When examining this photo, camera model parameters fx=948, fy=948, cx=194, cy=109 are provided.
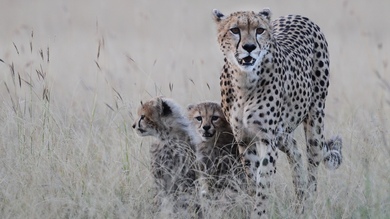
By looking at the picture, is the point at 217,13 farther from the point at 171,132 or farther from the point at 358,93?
the point at 358,93

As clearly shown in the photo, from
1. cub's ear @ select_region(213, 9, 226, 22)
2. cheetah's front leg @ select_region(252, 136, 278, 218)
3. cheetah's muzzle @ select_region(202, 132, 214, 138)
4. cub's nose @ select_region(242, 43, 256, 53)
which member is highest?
cub's ear @ select_region(213, 9, 226, 22)

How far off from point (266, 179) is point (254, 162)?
0.81 ft

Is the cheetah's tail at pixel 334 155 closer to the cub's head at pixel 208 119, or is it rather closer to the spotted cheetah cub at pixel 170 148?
the cub's head at pixel 208 119

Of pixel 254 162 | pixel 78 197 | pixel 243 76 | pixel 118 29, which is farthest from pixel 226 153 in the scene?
pixel 118 29

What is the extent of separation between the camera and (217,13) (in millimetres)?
5375

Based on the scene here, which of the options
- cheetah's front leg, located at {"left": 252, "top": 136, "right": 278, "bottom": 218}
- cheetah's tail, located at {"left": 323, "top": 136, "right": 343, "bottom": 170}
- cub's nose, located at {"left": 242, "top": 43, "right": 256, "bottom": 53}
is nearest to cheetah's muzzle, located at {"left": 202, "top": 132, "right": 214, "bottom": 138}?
cheetah's front leg, located at {"left": 252, "top": 136, "right": 278, "bottom": 218}

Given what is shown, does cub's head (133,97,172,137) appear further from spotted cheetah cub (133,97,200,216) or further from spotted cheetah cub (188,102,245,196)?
spotted cheetah cub (188,102,245,196)

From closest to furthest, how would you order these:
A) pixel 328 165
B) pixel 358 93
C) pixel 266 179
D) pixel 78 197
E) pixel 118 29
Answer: pixel 78 197 → pixel 266 179 → pixel 328 165 → pixel 358 93 → pixel 118 29

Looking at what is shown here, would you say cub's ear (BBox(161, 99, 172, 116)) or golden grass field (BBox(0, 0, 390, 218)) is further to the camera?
cub's ear (BBox(161, 99, 172, 116))

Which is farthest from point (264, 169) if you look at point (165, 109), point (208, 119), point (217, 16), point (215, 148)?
point (217, 16)

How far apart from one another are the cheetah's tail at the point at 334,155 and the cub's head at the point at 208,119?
687 millimetres

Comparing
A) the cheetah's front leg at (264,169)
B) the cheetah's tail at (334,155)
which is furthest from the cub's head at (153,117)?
the cheetah's tail at (334,155)

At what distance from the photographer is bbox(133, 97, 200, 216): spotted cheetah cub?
4930mm

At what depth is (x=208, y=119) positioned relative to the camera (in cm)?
534
